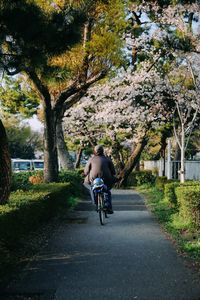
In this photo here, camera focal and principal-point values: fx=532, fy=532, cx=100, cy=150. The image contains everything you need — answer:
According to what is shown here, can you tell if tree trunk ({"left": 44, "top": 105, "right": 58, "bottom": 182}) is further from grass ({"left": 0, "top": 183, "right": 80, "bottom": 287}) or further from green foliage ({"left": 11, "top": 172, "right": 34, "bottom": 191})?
grass ({"left": 0, "top": 183, "right": 80, "bottom": 287})

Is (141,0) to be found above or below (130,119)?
above

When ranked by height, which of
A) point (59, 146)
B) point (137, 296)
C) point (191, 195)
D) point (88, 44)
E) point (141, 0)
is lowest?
point (137, 296)

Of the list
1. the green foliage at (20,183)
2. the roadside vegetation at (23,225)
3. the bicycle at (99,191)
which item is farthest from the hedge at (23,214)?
the green foliage at (20,183)

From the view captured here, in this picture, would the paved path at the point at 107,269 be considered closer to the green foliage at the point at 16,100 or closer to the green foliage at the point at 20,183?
the green foliage at the point at 20,183

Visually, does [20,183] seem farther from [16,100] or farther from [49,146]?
[16,100]

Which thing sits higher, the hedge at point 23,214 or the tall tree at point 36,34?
the tall tree at point 36,34

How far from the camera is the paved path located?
5547 millimetres

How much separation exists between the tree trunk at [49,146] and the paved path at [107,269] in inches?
280

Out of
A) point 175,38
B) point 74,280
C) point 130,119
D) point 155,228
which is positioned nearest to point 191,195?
point 155,228

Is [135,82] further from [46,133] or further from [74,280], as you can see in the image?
[74,280]

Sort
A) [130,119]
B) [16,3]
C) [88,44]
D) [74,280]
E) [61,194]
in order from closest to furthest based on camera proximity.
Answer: [74,280] → [16,3] → [61,194] → [88,44] → [130,119]

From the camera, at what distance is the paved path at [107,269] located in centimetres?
555

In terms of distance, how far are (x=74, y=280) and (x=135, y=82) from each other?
19333 mm

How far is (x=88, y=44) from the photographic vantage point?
681 inches
